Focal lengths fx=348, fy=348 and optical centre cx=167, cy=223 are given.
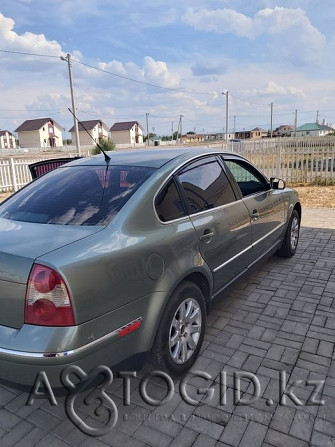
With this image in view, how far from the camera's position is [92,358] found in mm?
1839

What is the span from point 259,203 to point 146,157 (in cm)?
146

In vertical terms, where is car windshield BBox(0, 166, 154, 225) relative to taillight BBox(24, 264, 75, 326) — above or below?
above

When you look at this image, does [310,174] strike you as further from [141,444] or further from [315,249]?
[141,444]

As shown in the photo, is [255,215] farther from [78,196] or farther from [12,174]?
[12,174]

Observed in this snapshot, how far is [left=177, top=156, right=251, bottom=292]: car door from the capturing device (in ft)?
8.92

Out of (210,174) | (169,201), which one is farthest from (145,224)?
(210,174)

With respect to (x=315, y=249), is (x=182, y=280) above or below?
above

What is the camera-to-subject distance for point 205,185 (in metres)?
2.99

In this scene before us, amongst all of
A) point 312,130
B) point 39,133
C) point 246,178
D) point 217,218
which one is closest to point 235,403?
point 217,218

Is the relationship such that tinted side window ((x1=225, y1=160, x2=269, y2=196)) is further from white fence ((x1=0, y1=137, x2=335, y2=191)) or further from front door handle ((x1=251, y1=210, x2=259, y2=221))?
white fence ((x1=0, y1=137, x2=335, y2=191))

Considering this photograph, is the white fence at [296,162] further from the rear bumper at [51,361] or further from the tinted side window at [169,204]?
the rear bumper at [51,361]

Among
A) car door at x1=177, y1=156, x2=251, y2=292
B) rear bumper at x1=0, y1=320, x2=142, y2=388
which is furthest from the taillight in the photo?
car door at x1=177, y1=156, x2=251, y2=292

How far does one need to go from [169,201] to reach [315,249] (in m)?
3.57

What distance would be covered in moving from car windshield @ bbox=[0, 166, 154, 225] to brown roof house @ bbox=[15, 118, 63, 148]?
70869 mm
